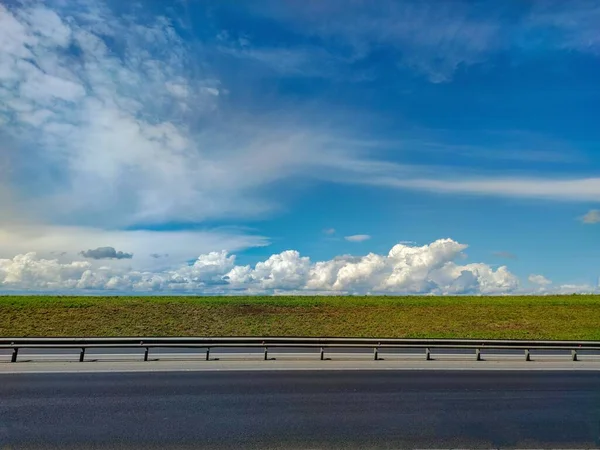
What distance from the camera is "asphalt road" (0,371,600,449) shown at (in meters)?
9.59

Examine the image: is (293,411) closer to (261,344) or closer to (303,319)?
(261,344)

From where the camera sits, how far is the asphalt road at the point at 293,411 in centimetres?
959

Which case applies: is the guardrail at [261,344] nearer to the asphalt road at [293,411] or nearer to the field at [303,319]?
the asphalt road at [293,411]

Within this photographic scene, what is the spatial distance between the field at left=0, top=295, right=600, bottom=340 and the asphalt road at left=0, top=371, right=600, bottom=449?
19829 millimetres

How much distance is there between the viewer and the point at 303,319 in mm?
43719

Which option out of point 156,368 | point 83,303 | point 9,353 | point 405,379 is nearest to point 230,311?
point 83,303

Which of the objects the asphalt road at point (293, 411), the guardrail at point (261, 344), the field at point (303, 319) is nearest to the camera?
the asphalt road at point (293, 411)

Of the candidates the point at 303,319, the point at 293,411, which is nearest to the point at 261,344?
the point at 293,411

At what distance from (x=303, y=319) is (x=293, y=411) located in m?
32.0

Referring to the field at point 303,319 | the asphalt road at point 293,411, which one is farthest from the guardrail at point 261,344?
the field at point 303,319

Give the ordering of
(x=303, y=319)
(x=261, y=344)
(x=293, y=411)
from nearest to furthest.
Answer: (x=293, y=411)
(x=261, y=344)
(x=303, y=319)

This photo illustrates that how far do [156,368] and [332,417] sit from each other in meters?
9.69

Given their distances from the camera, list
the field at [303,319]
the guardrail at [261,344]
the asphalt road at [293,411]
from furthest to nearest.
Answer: the field at [303,319]
the guardrail at [261,344]
the asphalt road at [293,411]

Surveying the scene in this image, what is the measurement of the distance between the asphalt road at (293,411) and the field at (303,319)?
19829 mm
